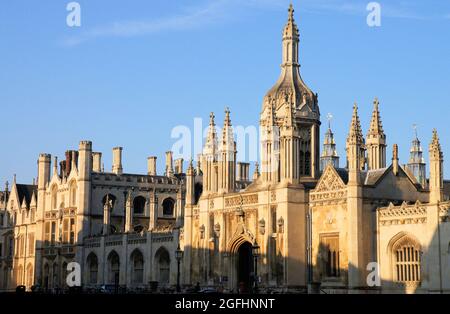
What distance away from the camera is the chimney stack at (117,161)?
91562mm

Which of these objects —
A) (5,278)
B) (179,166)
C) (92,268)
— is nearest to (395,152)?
(92,268)

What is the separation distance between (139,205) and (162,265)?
664 inches

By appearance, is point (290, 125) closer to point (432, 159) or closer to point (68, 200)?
point (432, 159)

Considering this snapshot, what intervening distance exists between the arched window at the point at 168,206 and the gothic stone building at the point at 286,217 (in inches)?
44.8

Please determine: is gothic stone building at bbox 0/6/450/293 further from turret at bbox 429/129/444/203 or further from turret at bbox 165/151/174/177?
turret at bbox 165/151/174/177

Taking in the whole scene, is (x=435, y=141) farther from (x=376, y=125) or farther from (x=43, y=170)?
(x=43, y=170)

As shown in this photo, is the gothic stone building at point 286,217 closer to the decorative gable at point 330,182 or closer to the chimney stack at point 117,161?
the decorative gable at point 330,182

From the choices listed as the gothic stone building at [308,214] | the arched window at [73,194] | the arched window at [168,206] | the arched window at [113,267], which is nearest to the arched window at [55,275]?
the arched window at [73,194]

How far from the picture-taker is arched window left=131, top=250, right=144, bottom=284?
7694 centimetres

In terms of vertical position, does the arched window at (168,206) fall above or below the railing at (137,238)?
above

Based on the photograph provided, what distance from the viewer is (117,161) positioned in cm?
9206

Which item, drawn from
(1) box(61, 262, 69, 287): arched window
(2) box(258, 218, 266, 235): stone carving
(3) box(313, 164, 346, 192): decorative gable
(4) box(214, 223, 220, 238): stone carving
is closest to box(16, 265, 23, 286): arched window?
(1) box(61, 262, 69, 287): arched window
